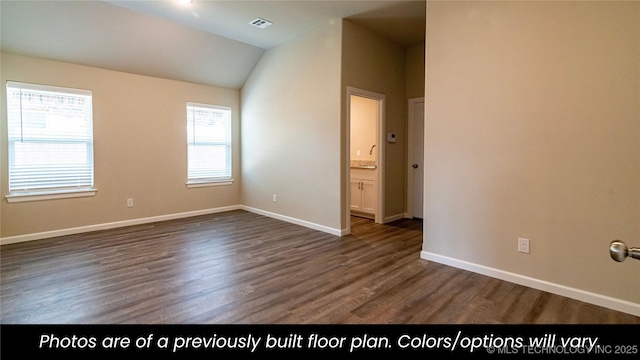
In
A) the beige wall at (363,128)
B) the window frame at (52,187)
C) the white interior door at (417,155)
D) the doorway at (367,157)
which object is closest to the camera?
the window frame at (52,187)

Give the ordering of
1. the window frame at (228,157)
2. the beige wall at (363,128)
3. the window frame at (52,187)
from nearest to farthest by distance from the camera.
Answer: the window frame at (52,187), the window frame at (228,157), the beige wall at (363,128)

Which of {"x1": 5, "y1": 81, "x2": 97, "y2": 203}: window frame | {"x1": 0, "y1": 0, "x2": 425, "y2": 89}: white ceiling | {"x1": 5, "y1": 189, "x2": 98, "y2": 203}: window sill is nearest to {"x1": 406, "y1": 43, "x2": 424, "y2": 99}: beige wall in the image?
{"x1": 0, "y1": 0, "x2": 425, "y2": 89}: white ceiling

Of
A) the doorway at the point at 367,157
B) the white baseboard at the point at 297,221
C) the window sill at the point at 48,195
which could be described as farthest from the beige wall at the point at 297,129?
the window sill at the point at 48,195

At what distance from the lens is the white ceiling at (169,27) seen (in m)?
3.59

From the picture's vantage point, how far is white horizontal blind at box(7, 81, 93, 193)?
3.86 m

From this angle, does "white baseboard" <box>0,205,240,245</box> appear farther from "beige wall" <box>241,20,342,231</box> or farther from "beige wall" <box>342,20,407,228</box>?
"beige wall" <box>342,20,407,228</box>

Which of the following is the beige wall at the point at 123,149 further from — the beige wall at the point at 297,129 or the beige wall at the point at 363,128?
the beige wall at the point at 363,128

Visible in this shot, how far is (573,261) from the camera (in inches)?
95.1

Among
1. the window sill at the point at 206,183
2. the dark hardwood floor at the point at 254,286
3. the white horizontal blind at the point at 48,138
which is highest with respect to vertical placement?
the white horizontal blind at the point at 48,138

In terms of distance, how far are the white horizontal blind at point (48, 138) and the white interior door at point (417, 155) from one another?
490 centimetres

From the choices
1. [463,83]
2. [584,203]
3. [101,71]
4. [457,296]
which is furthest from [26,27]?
[584,203]

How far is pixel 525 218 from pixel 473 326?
115 cm

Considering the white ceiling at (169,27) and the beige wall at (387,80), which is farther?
the beige wall at (387,80)

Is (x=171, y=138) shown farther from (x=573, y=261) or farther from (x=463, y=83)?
(x=573, y=261)
